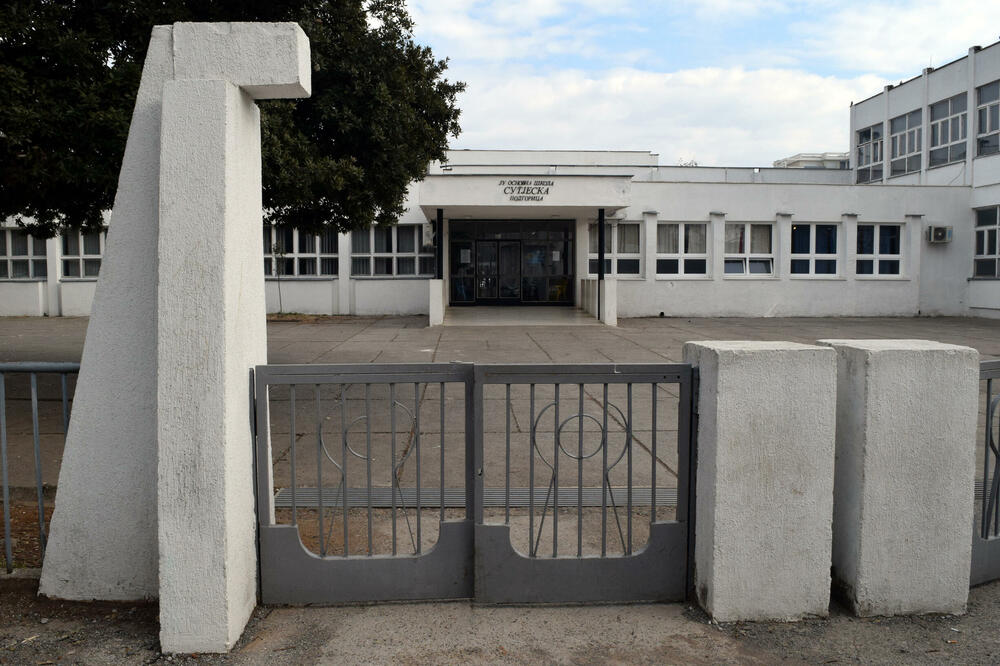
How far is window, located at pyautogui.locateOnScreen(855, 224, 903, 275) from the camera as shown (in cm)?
2675

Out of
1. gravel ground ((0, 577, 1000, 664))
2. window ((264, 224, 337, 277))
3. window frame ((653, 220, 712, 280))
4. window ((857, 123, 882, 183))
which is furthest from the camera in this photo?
window ((857, 123, 882, 183))

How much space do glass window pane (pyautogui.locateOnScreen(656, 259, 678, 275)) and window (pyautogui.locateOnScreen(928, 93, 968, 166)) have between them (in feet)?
38.8

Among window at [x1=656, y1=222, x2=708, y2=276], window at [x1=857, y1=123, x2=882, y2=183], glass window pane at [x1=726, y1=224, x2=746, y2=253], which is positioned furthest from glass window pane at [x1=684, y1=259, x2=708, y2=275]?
window at [x1=857, y1=123, x2=882, y2=183]

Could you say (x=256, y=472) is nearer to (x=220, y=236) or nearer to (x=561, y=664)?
(x=220, y=236)

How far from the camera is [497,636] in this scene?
3.42 metres

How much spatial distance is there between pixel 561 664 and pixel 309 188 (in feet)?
23.1

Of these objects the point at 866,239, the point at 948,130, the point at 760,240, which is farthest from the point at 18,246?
the point at 948,130

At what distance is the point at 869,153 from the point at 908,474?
35.4 meters

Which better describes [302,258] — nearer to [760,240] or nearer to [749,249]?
[749,249]

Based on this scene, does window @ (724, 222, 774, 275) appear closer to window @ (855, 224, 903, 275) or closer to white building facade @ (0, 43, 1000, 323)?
white building facade @ (0, 43, 1000, 323)

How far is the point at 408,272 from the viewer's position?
89.8ft

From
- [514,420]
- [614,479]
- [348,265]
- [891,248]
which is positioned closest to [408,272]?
[348,265]

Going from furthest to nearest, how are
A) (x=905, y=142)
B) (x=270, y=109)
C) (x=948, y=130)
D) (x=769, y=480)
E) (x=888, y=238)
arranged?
1. (x=905, y=142)
2. (x=948, y=130)
3. (x=888, y=238)
4. (x=270, y=109)
5. (x=769, y=480)

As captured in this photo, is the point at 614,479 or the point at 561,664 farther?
the point at 614,479
